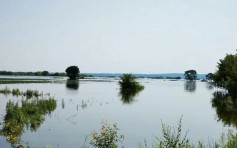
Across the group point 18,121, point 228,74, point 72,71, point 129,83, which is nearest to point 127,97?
point 228,74

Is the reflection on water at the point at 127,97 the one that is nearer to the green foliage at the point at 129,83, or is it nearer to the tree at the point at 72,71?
the green foliage at the point at 129,83

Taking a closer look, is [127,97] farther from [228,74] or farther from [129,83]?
[129,83]

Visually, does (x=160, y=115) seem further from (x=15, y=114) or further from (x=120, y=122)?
(x=15, y=114)

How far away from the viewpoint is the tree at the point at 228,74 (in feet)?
191


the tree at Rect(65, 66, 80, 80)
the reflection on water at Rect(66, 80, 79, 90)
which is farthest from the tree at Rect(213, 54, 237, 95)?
the tree at Rect(65, 66, 80, 80)

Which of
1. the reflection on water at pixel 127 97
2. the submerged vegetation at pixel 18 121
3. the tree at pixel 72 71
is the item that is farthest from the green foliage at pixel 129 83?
the tree at pixel 72 71

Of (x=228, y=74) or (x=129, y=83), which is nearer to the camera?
(x=228, y=74)

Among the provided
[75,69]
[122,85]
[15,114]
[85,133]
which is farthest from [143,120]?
[75,69]

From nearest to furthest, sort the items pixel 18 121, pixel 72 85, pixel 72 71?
1. pixel 18 121
2. pixel 72 85
3. pixel 72 71

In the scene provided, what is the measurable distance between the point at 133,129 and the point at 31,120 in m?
9.04

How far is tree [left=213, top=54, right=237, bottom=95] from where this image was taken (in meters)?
58.2

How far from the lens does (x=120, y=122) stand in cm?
3103

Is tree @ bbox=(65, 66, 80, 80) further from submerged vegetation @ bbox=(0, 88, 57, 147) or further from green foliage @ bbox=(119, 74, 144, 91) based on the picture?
submerged vegetation @ bbox=(0, 88, 57, 147)

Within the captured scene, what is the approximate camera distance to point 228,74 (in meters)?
68.4
